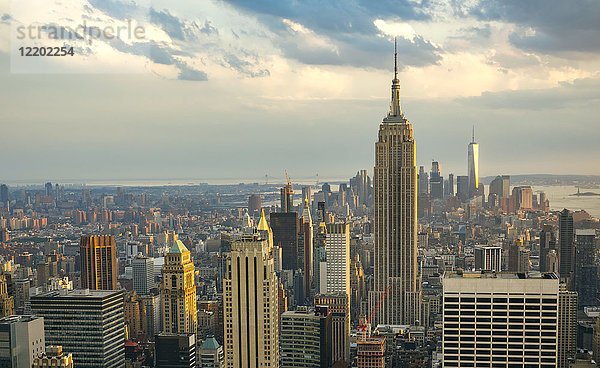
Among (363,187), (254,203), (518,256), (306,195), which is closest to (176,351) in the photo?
(254,203)

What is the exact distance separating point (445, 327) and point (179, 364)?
21.0 ft

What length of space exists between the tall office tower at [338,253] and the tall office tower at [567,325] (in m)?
7.74

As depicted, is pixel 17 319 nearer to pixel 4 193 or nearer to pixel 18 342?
pixel 18 342

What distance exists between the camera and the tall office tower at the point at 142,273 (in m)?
17.0

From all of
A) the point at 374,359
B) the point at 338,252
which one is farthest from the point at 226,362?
the point at 338,252

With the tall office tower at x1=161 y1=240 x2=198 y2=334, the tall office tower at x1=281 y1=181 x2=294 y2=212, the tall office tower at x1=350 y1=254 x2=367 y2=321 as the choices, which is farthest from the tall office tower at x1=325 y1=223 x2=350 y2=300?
the tall office tower at x1=161 y1=240 x2=198 y2=334

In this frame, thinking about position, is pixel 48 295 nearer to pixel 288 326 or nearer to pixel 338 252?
pixel 288 326

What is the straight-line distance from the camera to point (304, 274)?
19.4 metres

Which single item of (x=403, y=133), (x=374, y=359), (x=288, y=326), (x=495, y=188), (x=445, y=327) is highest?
(x=403, y=133)

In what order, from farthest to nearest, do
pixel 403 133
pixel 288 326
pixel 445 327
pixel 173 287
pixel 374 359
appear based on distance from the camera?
pixel 403 133
pixel 173 287
pixel 374 359
pixel 288 326
pixel 445 327

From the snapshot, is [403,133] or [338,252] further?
[403,133]

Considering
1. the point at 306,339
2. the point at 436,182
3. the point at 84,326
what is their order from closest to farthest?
the point at 84,326
the point at 306,339
the point at 436,182

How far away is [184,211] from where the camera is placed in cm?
1647

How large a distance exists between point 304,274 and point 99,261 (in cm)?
577
